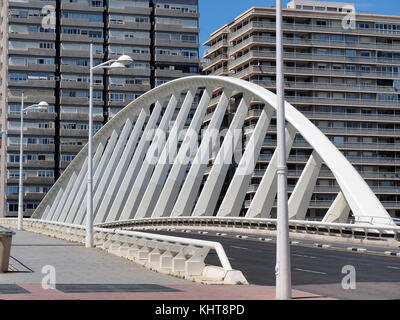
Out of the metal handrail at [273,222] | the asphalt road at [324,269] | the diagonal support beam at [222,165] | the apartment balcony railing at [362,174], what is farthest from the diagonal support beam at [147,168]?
the apartment balcony railing at [362,174]

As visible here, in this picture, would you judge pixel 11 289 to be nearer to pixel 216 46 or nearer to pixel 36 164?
pixel 216 46

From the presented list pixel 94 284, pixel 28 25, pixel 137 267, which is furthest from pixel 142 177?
pixel 28 25

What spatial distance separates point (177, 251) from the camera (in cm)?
1948

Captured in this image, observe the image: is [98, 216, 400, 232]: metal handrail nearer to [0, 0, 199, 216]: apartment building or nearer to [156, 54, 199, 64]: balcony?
[0, 0, 199, 216]: apartment building

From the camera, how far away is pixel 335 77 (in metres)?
102

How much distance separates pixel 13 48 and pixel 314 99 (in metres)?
49.0

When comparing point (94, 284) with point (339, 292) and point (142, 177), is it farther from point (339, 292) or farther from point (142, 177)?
point (142, 177)

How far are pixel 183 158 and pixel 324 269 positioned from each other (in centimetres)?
2560

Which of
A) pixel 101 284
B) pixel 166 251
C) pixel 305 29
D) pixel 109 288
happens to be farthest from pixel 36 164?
pixel 109 288

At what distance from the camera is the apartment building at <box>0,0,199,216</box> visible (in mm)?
113188

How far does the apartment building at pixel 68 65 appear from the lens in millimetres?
113188

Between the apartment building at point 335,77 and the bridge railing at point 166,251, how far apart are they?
226 feet

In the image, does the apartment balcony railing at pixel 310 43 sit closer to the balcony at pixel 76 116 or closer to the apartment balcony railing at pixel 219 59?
the apartment balcony railing at pixel 219 59

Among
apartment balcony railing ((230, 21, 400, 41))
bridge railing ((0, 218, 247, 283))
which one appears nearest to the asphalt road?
bridge railing ((0, 218, 247, 283))
